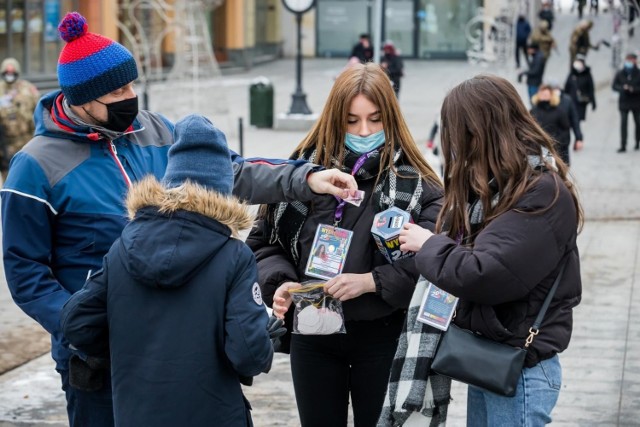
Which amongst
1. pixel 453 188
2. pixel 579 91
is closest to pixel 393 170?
pixel 453 188

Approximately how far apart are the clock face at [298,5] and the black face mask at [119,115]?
59.5ft

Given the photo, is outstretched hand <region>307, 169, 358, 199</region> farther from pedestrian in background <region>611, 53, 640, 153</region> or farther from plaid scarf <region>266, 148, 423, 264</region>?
pedestrian in background <region>611, 53, 640, 153</region>

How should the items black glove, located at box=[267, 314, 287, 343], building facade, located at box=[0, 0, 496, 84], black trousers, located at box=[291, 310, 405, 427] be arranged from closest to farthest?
black glove, located at box=[267, 314, 287, 343] → black trousers, located at box=[291, 310, 405, 427] → building facade, located at box=[0, 0, 496, 84]

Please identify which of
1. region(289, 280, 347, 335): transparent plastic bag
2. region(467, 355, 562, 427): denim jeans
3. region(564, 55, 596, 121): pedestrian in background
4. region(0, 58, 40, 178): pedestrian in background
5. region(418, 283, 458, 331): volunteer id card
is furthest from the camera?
region(564, 55, 596, 121): pedestrian in background

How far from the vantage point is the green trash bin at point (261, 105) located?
2152 centimetres

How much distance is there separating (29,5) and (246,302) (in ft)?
88.5

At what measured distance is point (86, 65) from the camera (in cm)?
383

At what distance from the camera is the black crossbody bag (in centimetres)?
351

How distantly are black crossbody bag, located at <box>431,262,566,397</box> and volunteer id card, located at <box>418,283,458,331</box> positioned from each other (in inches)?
2.4

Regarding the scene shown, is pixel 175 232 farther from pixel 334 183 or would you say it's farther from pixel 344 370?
pixel 344 370

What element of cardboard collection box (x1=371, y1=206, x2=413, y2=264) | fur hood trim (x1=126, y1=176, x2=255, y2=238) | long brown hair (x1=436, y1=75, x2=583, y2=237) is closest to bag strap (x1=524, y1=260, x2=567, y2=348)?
long brown hair (x1=436, y1=75, x2=583, y2=237)

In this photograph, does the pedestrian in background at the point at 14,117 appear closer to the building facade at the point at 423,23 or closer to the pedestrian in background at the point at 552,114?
the pedestrian in background at the point at 552,114

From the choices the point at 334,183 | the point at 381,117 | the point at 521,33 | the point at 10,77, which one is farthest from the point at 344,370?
the point at 521,33

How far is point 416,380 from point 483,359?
1.08ft
